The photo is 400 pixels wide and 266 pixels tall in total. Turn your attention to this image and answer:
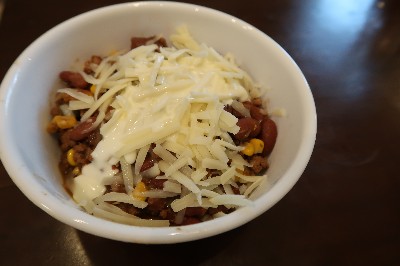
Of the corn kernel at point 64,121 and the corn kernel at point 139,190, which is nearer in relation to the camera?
the corn kernel at point 139,190

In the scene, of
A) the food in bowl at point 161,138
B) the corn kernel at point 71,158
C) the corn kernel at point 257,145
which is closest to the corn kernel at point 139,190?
the food in bowl at point 161,138

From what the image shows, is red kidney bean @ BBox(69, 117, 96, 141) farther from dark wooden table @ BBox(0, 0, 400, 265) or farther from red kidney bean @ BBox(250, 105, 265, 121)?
red kidney bean @ BBox(250, 105, 265, 121)

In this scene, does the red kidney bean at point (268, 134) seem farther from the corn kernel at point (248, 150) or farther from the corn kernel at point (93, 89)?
the corn kernel at point (93, 89)

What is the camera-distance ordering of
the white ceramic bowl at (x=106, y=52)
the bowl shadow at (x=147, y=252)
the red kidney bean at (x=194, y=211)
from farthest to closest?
the bowl shadow at (x=147, y=252) < the red kidney bean at (x=194, y=211) < the white ceramic bowl at (x=106, y=52)

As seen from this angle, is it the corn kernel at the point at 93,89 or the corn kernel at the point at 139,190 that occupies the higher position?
the corn kernel at the point at 93,89

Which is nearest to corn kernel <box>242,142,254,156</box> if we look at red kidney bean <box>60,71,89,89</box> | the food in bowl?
the food in bowl

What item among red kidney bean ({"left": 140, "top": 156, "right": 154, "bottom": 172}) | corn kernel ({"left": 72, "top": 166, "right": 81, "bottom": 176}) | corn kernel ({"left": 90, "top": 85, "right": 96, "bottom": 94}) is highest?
corn kernel ({"left": 90, "top": 85, "right": 96, "bottom": 94})

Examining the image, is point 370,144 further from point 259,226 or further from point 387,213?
point 259,226

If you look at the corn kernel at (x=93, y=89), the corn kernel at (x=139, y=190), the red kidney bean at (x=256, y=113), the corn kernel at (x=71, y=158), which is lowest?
the corn kernel at (x=71, y=158)
